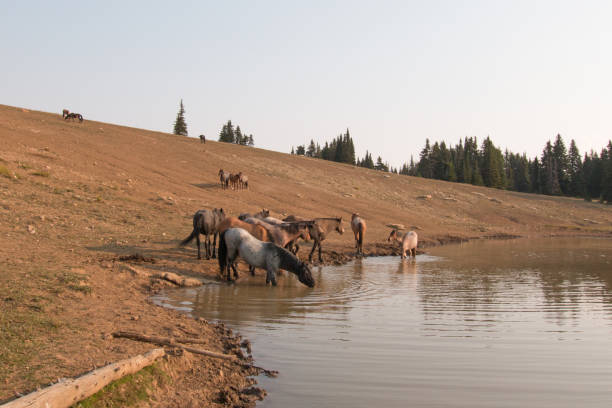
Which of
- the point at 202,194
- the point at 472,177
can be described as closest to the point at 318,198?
the point at 202,194

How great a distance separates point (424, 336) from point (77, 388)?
6092mm

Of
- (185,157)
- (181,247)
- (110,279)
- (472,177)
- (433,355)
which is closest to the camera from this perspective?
(433,355)

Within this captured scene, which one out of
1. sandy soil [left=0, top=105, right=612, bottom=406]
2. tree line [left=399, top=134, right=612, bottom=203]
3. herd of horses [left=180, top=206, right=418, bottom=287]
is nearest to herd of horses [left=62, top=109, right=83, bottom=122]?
sandy soil [left=0, top=105, right=612, bottom=406]

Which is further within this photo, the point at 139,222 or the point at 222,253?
the point at 139,222

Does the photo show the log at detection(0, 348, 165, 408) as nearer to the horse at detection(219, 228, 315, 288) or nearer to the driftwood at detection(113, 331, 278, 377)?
the driftwood at detection(113, 331, 278, 377)

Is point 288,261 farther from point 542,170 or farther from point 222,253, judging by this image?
point 542,170

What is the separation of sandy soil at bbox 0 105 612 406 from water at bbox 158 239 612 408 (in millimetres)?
994

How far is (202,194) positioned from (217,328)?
26.1 metres

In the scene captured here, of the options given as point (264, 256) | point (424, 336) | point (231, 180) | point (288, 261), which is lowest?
point (424, 336)

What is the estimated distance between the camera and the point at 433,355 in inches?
306

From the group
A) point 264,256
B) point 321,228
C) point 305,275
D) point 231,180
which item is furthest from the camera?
point 231,180

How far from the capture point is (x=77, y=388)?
5.15 metres

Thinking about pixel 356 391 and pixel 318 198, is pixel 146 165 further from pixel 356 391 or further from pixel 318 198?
pixel 356 391

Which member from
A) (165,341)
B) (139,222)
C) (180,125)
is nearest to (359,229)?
(139,222)
